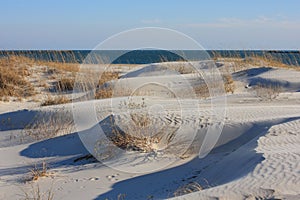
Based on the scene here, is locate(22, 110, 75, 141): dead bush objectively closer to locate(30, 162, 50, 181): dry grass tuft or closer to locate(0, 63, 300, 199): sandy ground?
locate(0, 63, 300, 199): sandy ground

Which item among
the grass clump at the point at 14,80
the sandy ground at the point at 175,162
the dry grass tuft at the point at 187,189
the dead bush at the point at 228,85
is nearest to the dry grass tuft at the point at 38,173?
the sandy ground at the point at 175,162

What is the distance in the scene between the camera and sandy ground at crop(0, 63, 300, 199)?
454cm

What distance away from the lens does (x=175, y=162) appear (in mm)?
6270

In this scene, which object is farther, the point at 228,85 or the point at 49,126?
the point at 228,85

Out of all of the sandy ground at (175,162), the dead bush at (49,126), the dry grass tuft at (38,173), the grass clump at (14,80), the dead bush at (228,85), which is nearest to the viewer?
the sandy ground at (175,162)

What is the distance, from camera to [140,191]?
536 cm

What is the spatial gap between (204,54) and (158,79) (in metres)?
3.90

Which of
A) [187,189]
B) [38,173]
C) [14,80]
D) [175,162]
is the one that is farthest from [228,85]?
[187,189]

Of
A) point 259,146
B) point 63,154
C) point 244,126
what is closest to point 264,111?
point 244,126

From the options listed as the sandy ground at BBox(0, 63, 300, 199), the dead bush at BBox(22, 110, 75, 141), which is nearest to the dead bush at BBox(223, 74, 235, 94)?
the sandy ground at BBox(0, 63, 300, 199)

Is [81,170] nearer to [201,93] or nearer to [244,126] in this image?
[244,126]

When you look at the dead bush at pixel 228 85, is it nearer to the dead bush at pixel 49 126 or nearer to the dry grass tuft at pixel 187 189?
the dead bush at pixel 49 126

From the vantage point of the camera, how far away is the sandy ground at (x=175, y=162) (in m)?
4.54

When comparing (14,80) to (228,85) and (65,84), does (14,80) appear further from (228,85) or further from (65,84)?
(228,85)
